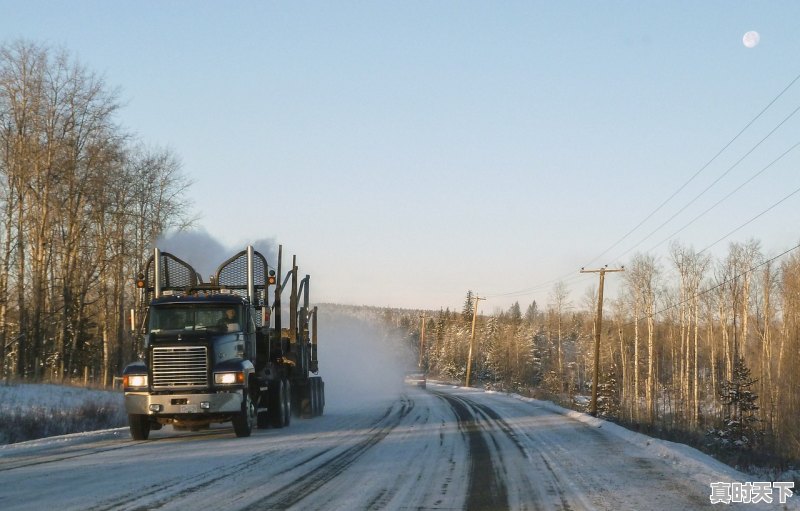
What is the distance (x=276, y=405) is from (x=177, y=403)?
4.32 m

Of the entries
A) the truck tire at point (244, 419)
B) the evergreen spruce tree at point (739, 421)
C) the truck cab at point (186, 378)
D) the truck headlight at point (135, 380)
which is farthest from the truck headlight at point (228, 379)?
the evergreen spruce tree at point (739, 421)

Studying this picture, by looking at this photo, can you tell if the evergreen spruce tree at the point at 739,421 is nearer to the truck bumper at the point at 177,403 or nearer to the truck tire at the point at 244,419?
the truck tire at the point at 244,419

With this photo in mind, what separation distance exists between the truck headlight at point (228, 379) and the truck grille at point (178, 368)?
0.76ft

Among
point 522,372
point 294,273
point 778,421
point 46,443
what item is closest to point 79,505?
point 46,443

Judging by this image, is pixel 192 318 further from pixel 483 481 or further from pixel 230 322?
pixel 483 481

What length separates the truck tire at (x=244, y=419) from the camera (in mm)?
15938

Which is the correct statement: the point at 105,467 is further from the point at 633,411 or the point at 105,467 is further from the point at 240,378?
the point at 633,411

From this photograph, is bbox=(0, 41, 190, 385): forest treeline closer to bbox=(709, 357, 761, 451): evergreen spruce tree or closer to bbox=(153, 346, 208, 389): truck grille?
bbox=(153, 346, 208, 389): truck grille

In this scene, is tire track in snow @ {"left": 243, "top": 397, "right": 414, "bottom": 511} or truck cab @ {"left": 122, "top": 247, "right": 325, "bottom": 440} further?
truck cab @ {"left": 122, "top": 247, "right": 325, "bottom": 440}

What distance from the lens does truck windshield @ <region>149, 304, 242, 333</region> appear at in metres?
16.5

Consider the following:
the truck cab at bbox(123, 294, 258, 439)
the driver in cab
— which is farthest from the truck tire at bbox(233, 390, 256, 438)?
the driver in cab

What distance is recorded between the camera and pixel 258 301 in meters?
18.7

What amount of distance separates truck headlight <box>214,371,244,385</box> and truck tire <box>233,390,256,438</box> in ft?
2.07

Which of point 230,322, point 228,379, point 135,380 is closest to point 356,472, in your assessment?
point 228,379
